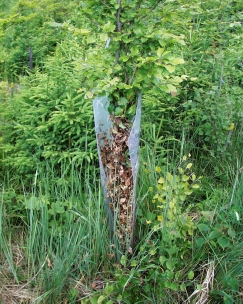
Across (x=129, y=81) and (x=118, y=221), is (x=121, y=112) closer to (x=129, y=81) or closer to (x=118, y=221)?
(x=129, y=81)

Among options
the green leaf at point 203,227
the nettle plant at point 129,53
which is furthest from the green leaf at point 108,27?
the green leaf at point 203,227

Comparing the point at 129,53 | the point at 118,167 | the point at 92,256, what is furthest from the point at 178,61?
the point at 92,256

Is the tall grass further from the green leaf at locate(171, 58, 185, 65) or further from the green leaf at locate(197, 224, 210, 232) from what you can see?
the green leaf at locate(171, 58, 185, 65)

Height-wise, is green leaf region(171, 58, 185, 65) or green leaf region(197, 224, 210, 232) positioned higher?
green leaf region(171, 58, 185, 65)

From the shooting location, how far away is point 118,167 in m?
2.54

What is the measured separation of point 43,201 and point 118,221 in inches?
21.1

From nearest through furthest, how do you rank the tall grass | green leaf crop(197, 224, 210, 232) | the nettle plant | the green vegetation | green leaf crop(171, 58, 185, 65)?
green leaf crop(171, 58, 185, 65)
the nettle plant
the green vegetation
the tall grass
green leaf crop(197, 224, 210, 232)

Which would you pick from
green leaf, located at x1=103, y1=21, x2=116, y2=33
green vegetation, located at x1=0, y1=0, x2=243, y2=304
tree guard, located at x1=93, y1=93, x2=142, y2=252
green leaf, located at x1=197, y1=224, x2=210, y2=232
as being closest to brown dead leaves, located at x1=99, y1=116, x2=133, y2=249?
tree guard, located at x1=93, y1=93, x2=142, y2=252

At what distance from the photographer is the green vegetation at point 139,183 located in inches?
91.4

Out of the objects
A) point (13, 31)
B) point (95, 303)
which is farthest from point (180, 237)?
point (13, 31)

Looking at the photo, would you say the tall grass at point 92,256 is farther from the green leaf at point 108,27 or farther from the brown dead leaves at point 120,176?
the green leaf at point 108,27

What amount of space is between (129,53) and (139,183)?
1.10 metres

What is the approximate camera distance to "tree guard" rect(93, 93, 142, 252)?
2482mm

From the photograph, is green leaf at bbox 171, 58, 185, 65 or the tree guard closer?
green leaf at bbox 171, 58, 185, 65
